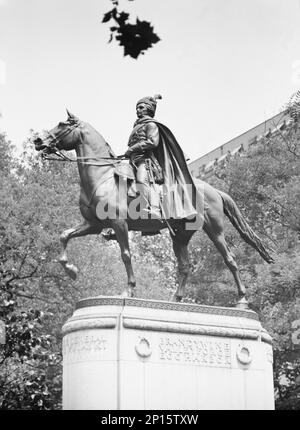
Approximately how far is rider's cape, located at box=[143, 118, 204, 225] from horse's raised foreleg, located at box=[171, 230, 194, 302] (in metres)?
0.50

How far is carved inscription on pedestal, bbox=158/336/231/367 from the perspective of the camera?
1622 cm

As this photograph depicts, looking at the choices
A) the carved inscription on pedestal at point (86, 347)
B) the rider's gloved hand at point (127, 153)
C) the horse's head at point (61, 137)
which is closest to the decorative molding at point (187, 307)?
the carved inscription on pedestal at point (86, 347)

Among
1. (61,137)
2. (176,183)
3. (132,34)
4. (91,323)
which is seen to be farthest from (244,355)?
(132,34)

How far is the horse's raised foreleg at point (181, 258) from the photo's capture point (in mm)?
18000

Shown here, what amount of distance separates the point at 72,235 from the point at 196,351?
10.5 feet

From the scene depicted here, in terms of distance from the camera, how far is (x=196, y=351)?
54.4 feet

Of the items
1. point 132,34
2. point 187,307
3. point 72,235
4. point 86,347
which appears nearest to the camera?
point 132,34

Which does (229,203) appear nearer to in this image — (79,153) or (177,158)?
(177,158)

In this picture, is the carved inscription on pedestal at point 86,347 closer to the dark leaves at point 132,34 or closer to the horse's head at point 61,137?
the horse's head at point 61,137

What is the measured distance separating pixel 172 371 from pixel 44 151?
15.9 feet

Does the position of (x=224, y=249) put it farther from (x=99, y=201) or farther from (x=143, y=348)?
→ (x=143, y=348)

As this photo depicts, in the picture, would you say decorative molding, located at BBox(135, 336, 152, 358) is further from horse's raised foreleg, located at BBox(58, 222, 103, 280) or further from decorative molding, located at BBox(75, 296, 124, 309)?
horse's raised foreleg, located at BBox(58, 222, 103, 280)
